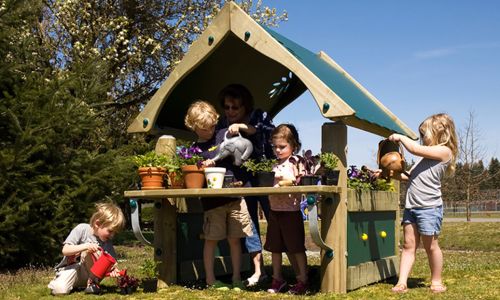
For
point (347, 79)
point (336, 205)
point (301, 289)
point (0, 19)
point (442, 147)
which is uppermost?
point (0, 19)

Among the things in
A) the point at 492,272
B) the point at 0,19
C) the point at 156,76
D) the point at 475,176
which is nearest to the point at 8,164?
the point at 0,19

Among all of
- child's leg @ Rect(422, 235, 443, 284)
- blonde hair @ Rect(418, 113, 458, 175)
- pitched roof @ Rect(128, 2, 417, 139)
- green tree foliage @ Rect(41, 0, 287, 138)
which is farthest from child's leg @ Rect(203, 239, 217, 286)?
green tree foliage @ Rect(41, 0, 287, 138)

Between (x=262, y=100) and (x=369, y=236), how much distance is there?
2891mm

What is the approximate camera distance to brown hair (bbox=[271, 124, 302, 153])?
6.26 meters

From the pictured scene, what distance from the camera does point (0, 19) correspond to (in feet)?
30.4

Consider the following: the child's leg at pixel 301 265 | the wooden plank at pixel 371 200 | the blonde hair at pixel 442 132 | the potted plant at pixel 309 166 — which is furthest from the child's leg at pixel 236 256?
the blonde hair at pixel 442 132

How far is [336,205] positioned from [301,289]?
0.90 m

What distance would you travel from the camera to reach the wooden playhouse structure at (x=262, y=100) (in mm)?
5809

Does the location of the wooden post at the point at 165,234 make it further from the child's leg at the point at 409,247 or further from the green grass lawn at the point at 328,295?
the child's leg at the point at 409,247

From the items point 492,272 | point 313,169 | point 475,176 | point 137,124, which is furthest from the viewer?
point 475,176

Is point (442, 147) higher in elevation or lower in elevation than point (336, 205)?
higher

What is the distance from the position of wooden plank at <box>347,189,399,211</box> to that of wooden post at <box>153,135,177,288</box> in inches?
76.2

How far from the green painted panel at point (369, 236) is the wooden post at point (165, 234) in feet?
6.19

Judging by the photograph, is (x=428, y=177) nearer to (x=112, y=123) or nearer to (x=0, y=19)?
(x=0, y=19)
